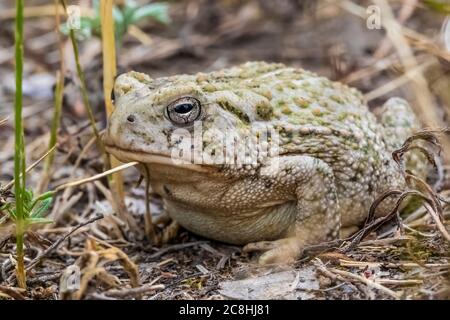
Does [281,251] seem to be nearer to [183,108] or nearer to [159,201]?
[183,108]

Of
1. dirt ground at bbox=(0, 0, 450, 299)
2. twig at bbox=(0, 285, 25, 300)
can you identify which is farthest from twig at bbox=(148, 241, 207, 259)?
twig at bbox=(0, 285, 25, 300)

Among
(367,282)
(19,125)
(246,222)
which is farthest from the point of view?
(246,222)

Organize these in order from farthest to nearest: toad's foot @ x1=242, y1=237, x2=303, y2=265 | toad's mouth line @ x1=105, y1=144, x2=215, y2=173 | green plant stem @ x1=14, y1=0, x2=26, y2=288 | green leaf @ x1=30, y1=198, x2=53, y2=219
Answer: toad's foot @ x1=242, y1=237, x2=303, y2=265
toad's mouth line @ x1=105, y1=144, x2=215, y2=173
green leaf @ x1=30, y1=198, x2=53, y2=219
green plant stem @ x1=14, y1=0, x2=26, y2=288

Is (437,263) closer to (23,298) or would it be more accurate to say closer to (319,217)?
(319,217)

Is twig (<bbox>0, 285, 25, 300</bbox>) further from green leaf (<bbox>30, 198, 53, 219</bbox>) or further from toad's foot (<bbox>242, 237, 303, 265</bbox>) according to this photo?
toad's foot (<bbox>242, 237, 303, 265</bbox>)

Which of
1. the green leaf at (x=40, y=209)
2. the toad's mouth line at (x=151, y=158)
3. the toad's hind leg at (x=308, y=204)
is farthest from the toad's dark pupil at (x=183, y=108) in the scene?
the green leaf at (x=40, y=209)

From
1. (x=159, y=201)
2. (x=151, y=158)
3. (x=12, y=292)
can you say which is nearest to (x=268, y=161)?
(x=151, y=158)
